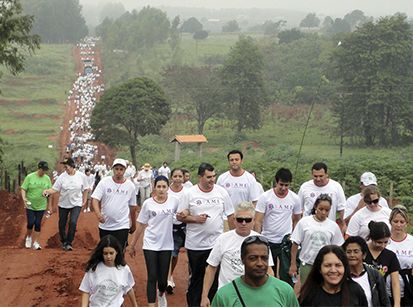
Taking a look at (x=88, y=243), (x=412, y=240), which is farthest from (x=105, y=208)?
(x=88, y=243)

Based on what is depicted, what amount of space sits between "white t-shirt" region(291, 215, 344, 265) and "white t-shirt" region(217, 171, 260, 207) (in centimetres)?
195

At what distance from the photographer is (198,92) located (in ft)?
231

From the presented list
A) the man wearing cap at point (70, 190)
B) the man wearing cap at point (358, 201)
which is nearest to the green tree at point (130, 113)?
the man wearing cap at point (70, 190)

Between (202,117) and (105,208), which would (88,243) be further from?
Result: (202,117)

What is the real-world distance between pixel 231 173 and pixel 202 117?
197ft

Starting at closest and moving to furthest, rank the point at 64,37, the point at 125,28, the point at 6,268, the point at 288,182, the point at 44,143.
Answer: the point at 288,182, the point at 6,268, the point at 44,143, the point at 125,28, the point at 64,37

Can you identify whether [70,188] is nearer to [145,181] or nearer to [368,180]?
[368,180]

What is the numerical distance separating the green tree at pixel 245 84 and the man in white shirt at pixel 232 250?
6195 cm

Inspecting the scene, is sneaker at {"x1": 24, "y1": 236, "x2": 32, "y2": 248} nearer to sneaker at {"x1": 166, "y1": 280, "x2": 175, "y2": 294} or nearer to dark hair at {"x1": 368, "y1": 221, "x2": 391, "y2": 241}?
sneaker at {"x1": 166, "y1": 280, "x2": 175, "y2": 294}

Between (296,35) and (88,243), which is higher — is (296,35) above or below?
above

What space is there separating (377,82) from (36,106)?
49878 mm

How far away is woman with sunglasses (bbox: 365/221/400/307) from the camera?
7516 mm

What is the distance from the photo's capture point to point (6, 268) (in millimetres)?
12781

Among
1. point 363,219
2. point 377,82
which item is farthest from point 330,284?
point 377,82
